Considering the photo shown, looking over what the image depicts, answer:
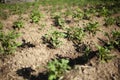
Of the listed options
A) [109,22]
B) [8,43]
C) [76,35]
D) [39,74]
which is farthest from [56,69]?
[109,22]

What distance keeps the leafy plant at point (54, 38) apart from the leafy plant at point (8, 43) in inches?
55.6

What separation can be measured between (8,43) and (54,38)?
2.02 m

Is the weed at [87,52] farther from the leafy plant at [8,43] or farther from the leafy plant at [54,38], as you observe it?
the leafy plant at [8,43]

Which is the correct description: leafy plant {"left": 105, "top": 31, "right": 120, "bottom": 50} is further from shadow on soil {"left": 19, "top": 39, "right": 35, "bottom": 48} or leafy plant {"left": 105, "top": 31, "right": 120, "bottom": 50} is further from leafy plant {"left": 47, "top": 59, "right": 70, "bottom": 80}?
shadow on soil {"left": 19, "top": 39, "right": 35, "bottom": 48}

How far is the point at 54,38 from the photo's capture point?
8.05 meters

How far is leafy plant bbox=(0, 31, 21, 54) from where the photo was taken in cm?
754

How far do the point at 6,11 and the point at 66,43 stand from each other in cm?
501

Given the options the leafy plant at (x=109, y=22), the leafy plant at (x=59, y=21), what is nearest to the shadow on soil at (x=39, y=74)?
the leafy plant at (x=59, y=21)

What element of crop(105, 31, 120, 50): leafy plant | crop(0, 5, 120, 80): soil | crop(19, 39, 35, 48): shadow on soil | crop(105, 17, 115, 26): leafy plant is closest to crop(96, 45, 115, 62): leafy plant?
crop(0, 5, 120, 80): soil

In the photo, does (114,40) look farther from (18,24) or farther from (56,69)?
(18,24)

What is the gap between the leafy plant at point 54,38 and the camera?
8039 mm

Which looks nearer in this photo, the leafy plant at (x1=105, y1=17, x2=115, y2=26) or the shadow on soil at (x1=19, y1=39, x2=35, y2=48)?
the shadow on soil at (x1=19, y1=39, x2=35, y2=48)

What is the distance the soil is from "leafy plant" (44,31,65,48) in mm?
225

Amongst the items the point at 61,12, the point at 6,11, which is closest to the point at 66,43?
the point at 61,12
